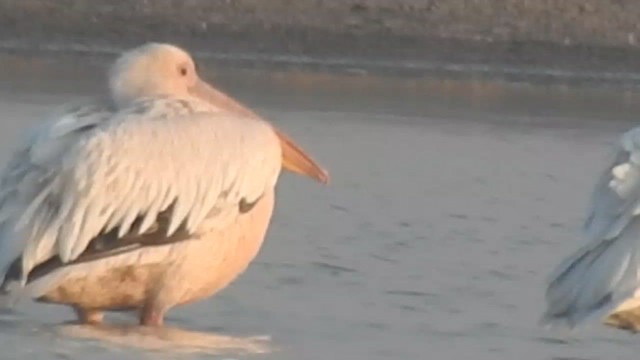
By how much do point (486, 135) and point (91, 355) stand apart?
23.9 ft

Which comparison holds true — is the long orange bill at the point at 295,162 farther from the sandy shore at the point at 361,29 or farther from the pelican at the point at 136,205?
the sandy shore at the point at 361,29

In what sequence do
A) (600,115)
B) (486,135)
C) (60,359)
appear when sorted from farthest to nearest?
(600,115) < (486,135) < (60,359)

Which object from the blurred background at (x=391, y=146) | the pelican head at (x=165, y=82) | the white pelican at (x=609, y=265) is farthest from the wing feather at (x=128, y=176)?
the white pelican at (x=609, y=265)

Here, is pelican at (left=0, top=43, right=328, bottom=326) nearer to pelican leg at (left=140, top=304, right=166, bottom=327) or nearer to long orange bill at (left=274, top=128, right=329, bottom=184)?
pelican leg at (left=140, top=304, right=166, bottom=327)

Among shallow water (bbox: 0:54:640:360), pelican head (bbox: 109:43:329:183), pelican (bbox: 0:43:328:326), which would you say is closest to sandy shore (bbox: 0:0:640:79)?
shallow water (bbox: 0:54:640:360)

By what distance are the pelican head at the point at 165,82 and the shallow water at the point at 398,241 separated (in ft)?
1.68

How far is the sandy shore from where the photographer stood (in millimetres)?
19500

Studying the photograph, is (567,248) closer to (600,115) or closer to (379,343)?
(379,343)

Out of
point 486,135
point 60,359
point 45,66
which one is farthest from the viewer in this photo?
point 45,66

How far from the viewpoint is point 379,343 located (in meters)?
7.93

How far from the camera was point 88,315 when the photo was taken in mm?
7996

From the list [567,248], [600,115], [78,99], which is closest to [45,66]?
[78,99]

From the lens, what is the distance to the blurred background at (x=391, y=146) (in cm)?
812

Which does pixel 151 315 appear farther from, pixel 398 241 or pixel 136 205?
pixel 398 241
